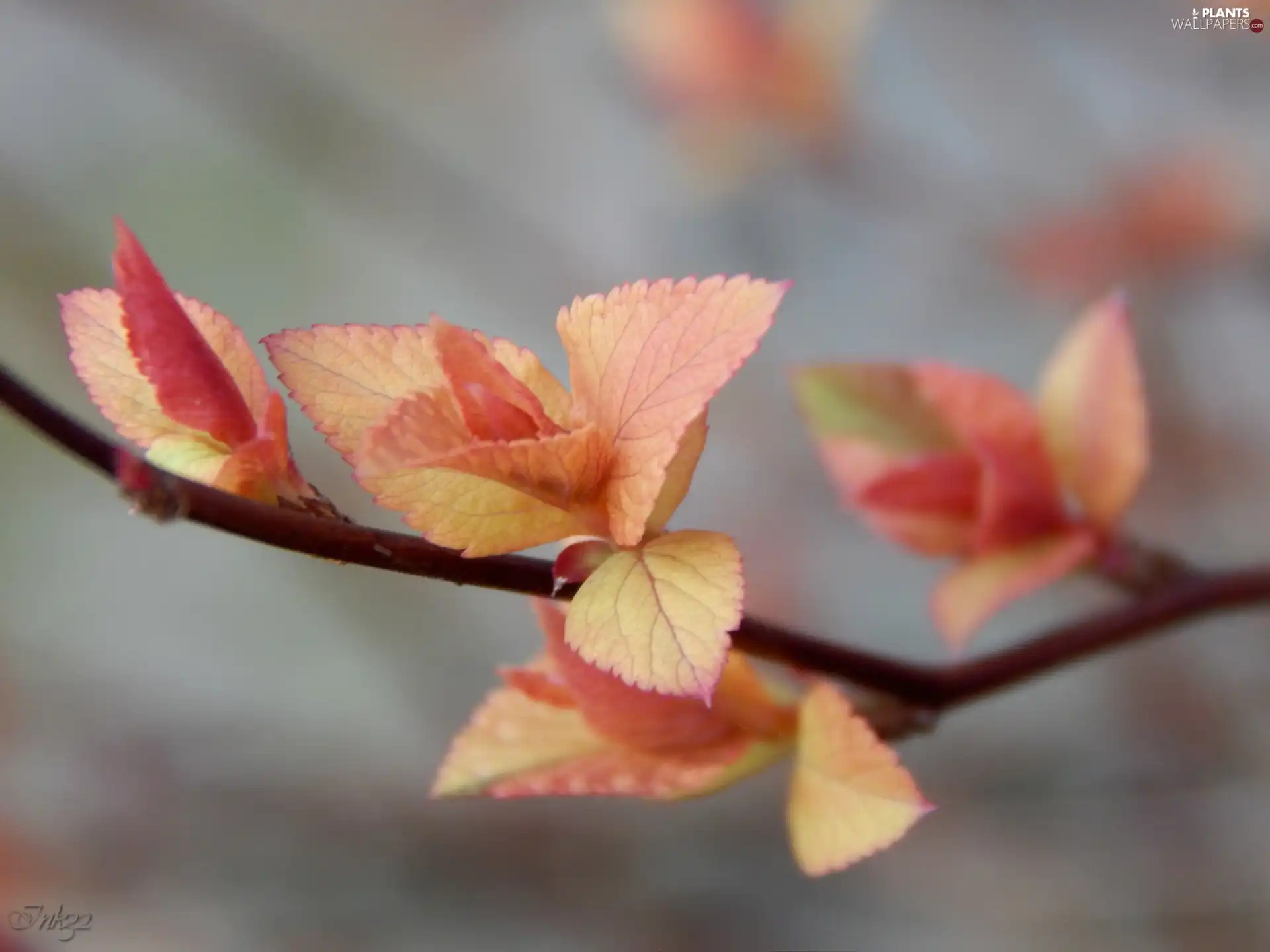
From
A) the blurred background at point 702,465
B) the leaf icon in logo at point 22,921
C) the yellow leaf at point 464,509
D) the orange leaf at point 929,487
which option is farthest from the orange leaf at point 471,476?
the blurred background at point 702,465

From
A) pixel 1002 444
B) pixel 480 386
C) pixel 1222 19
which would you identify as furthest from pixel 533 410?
pixel 1222 19

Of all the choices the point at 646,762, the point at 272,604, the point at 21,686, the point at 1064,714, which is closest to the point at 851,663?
the point at 646,762

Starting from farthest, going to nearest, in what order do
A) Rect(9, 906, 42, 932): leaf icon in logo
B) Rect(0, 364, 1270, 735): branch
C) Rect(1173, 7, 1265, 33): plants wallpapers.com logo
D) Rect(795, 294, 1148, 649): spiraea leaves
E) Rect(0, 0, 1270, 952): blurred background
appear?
1. Rect(0, 0, 1270, 952): blurred background
2. Rect(1173, 7, 1265, 33): plants wallpapers.com logo
3. Rect(9, 906, 42, 932): leaf icon in logo
4. Rect(795, 294, 1148, 649): spiraea leaves
5. Rect(0, 364, 1270, 735): branch

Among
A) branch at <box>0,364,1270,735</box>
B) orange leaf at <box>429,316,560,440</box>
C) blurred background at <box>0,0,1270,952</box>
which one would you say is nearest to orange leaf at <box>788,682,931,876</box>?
→ branch at <box>0,364,1270,735</box>

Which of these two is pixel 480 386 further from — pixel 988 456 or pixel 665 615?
pixel 988 456

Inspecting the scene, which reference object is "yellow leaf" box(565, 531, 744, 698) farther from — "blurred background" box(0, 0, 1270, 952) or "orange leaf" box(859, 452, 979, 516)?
"blurred background" box(0, 0, 1270, 952)

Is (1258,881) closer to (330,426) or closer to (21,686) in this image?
(330,426)
